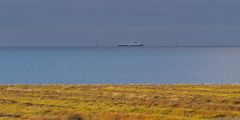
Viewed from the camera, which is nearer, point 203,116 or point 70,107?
point 203,116

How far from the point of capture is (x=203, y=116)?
2318 inches

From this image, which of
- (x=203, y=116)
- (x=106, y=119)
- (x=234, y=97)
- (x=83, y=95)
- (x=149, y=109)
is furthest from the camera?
(x=83, y=95)

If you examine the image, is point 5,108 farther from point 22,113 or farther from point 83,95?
point 83,95

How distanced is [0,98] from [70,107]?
15.0m

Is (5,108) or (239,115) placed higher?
(5,108)


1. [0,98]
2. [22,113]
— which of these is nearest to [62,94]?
[0,98]

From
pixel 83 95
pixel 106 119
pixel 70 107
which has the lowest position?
pixel 106 119

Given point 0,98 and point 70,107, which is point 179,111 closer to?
point 70,107

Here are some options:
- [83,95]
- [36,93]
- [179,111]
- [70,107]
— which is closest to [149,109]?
[179,111]

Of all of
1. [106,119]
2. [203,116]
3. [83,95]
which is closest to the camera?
[106,119]

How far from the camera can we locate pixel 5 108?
66.6m

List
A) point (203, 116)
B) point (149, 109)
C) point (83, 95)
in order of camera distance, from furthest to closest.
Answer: point (83, 95), point (149, 109), point (203, 116)

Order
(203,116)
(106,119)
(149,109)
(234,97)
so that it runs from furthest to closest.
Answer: (234,97) < (149,109) < (203,116) < (106,119)

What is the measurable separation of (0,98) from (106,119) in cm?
2793
